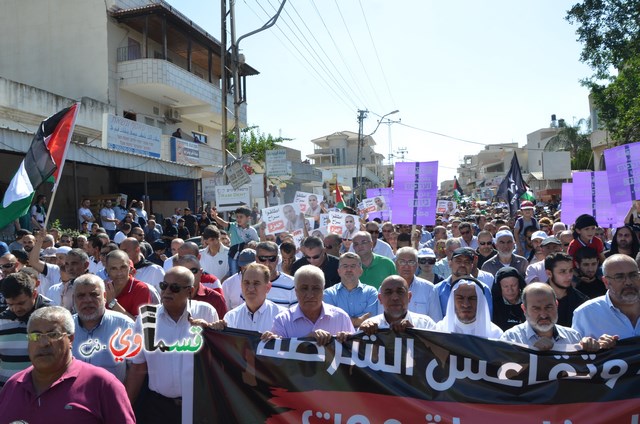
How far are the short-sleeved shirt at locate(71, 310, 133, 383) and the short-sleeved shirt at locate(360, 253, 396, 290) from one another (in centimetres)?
341

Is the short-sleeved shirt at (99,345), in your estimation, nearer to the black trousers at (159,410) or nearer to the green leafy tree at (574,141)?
the black trousers at (159,410)

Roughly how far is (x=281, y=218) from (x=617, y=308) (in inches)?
269

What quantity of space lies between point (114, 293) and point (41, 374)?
1964mm

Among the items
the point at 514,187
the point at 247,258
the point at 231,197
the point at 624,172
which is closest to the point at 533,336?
the point at 247,258

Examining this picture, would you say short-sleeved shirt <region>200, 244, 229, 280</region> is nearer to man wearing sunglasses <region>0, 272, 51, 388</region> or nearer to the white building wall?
man wearing sunglasses <region>0, 272, 51, 388</region>

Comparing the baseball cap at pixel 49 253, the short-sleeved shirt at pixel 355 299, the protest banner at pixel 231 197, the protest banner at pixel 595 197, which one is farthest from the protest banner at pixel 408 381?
the protest banner at pixel 231 197

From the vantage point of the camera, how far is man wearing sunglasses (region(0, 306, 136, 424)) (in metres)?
2.90

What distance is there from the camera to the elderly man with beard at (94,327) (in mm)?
3891

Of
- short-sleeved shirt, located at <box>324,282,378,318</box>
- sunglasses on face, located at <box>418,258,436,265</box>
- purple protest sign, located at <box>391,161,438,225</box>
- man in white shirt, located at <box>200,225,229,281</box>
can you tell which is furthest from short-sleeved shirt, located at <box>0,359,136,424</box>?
purple protest sign, located at <box>391,161,438,225</box>

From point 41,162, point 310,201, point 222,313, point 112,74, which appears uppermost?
point 112,74

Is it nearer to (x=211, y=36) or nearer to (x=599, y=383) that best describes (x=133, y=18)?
(x=211, y=36)

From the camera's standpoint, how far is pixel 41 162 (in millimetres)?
7461

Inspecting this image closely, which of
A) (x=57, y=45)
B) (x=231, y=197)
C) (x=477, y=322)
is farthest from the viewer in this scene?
(x=57, y=45)

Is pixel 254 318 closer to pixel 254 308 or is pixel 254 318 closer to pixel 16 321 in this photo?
pixel 254 308
